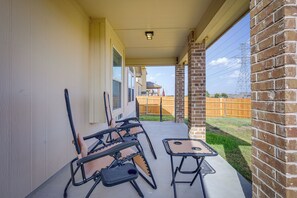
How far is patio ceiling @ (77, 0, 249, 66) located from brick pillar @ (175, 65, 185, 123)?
2.21m

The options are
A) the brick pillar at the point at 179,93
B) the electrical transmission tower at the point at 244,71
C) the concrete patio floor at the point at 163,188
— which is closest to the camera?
the concrete patio floor at the point at 163,188

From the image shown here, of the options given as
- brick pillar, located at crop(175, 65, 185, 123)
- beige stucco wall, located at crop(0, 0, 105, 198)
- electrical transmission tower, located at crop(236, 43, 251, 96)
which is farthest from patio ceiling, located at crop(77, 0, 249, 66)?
brick pillar, located at crop(175, 65, 185, 123)

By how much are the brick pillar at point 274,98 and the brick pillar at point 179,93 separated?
225 inches

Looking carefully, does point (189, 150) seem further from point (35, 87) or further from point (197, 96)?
point (197, 96)

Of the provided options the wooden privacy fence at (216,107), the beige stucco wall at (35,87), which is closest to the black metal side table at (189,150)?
the beige stucco wall at (35,87)

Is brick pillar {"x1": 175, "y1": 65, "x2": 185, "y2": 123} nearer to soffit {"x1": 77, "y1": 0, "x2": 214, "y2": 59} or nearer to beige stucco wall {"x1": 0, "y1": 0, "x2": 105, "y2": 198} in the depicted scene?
soffit {"x1": 77, "y1": 0, "x2": 214, "y2": 59}

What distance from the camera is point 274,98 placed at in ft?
3.70

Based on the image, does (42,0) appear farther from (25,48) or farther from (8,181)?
(8,181)

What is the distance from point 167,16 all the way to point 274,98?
9.45ft

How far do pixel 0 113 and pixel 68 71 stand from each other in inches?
52.8

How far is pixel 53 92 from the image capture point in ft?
7.90

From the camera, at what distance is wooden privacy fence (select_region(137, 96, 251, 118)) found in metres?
10.1

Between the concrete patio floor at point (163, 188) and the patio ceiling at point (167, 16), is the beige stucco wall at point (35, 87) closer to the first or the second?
the concrete patio floor at point (163, 188)

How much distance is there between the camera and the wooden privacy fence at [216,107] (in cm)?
1010
